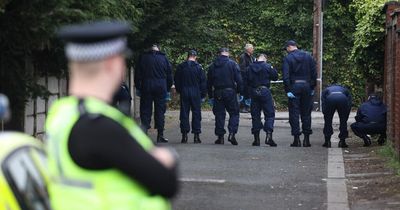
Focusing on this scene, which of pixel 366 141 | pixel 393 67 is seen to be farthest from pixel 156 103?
pixel 393 67

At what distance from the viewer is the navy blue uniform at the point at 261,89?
13.2 metres

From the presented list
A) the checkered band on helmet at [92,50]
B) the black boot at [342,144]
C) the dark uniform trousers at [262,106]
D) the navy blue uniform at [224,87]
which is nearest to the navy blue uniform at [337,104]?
the black boot at [342,144]

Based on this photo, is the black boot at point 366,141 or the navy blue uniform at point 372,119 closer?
the navy blue uniform at point 372,119

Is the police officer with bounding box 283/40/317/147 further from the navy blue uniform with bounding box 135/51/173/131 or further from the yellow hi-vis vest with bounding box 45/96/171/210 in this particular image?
the yellow hi-vis vest with bounding box 45/96/171/210

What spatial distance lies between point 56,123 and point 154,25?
34.7 ft

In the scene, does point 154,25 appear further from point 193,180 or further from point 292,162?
point 193,180

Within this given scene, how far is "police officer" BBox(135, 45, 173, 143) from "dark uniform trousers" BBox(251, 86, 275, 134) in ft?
5.09

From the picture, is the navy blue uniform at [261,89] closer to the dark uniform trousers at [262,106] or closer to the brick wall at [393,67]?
the dark uniform trousers at [262,106]

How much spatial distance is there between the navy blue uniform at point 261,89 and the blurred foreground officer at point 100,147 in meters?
10.7

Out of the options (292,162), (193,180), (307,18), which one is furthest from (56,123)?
(307,18)

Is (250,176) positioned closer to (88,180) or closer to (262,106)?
(262,106)

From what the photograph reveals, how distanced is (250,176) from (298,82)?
11.9 feet

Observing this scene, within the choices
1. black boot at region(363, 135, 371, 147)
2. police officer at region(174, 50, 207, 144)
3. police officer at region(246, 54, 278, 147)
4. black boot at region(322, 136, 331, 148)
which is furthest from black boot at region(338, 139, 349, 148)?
police officer at region(174, 50, 207, 144)

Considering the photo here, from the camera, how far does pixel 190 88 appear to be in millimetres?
13633
